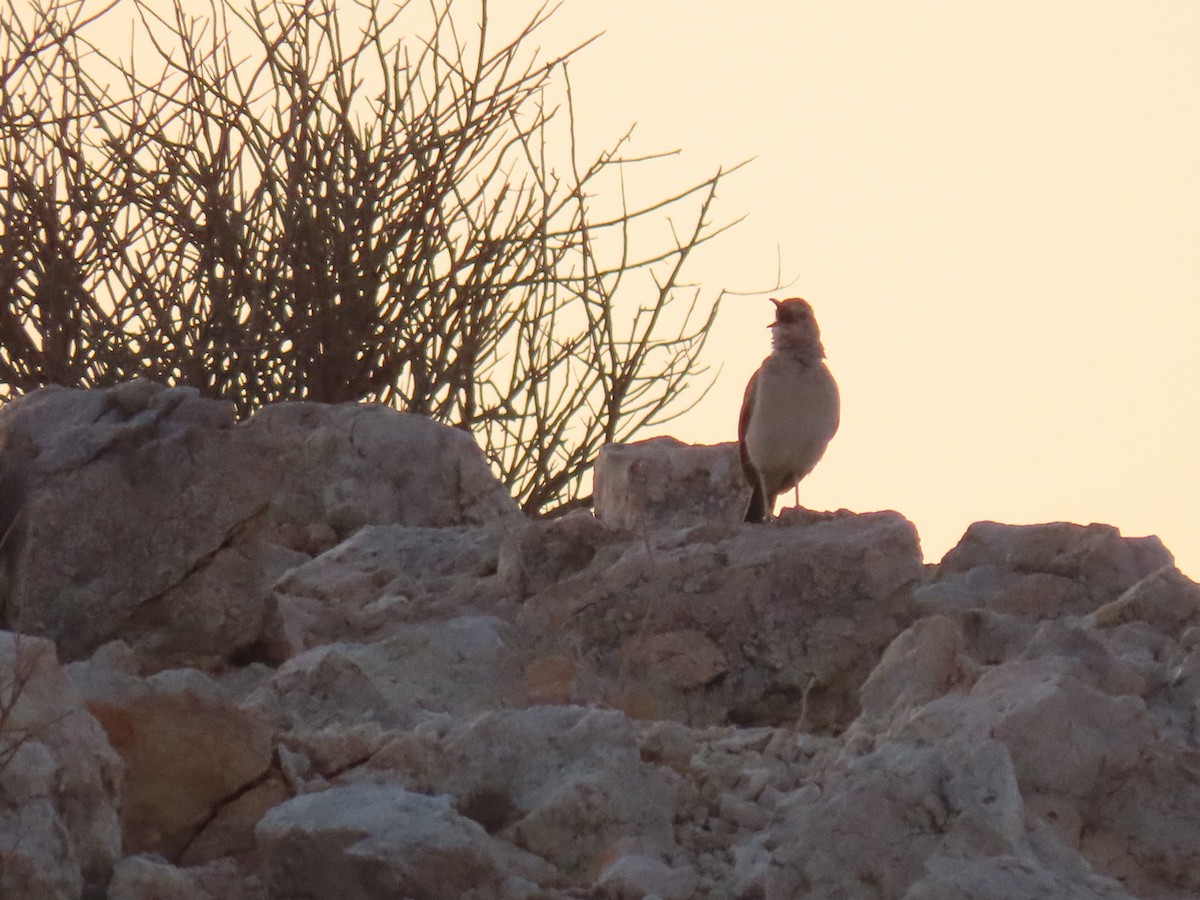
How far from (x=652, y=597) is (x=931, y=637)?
112 cm

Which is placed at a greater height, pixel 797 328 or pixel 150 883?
pixel 797 328

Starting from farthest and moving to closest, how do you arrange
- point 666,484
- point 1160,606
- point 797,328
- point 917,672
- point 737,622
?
point 797,328, point 666,484, point 737,622, point 1160,606, point 917,672

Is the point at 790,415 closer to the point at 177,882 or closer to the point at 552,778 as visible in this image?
the point at 552,778

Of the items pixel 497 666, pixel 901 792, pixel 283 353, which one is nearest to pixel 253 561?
pixel 497 666

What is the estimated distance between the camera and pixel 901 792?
139 inches

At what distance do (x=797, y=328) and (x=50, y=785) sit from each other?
19.1ft

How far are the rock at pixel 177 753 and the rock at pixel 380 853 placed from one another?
336mm

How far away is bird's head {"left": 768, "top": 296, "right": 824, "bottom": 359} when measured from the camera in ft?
28.5

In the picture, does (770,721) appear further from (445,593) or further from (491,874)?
(491,874)

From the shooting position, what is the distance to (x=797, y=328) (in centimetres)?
873

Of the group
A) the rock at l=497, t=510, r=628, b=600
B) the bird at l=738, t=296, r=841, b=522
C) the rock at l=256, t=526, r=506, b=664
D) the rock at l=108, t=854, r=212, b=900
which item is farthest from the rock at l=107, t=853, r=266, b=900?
the bird at l=738, t=296, r=841, b=522

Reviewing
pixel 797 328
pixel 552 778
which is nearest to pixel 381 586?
pixel 552 778

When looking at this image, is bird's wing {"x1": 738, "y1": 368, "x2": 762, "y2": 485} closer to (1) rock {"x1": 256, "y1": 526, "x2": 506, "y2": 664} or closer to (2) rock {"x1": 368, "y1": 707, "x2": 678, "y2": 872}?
(1) rock {"x1": 256, "y1": 526, "x2": 506, "y2": 664}

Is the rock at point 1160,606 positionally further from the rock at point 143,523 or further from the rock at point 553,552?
the rock at point 143,523
